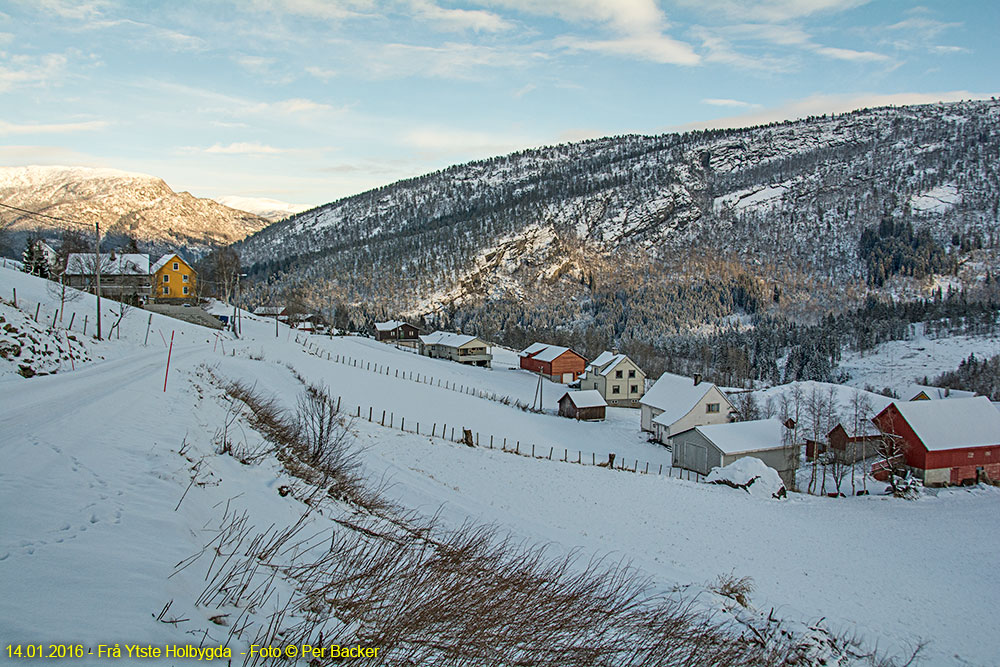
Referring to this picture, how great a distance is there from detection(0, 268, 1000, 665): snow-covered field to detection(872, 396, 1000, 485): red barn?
223 cm

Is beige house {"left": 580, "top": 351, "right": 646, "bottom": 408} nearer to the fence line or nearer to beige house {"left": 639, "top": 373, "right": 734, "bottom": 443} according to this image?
beige house {"left": 639, "top": 373, "right": 734, "bottom": 443}

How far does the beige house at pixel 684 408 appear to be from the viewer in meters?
41.4

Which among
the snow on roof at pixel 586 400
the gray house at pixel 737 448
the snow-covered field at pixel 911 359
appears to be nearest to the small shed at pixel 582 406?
the snow on roof at pixel 586 400

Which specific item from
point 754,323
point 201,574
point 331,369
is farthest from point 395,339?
point 754,323

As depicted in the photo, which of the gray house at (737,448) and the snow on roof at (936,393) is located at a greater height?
the snow on roof at (936,393)

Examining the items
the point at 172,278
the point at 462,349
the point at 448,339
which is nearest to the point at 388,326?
the point at 448,339

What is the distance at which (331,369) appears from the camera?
42.8 m

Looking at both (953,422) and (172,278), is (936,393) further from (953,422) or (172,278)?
(172,278)

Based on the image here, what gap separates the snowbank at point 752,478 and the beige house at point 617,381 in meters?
29.2

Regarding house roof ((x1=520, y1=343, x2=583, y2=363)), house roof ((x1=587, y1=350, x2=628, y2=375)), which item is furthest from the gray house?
house roof ((x1=520, y1=343, x2=583, y2=363))

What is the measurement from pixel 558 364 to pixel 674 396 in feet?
93.0

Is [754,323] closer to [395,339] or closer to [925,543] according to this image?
[395,339]

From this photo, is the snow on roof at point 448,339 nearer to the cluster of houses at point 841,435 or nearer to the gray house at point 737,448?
the cluster of houses at point 841,435

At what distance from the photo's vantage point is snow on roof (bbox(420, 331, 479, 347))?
8238cm
